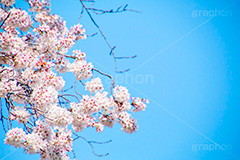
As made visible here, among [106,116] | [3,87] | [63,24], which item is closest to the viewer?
[3,87]

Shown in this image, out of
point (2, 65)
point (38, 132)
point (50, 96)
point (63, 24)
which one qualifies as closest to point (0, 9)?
point (2, 65)

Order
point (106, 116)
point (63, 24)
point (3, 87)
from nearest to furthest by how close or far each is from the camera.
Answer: point (3, 87) < point (106, 116) < point (63, 24)

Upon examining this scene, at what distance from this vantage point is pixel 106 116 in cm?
395

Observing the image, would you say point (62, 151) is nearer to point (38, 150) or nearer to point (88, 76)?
point (38, 150)

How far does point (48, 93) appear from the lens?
370cm

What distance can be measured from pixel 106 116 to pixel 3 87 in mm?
1354

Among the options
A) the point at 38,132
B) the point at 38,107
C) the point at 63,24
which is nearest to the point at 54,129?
the point at 38,132

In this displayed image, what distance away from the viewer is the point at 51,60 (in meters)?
4.14

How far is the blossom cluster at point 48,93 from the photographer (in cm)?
367

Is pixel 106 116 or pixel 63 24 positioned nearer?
pixel 106 116

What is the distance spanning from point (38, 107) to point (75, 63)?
83cm

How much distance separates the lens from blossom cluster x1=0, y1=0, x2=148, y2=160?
3.67m

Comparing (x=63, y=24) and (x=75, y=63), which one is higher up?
(x=63, y=24)

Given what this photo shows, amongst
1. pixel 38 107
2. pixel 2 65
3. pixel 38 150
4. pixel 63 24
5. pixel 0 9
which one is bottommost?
pixel 38 150
